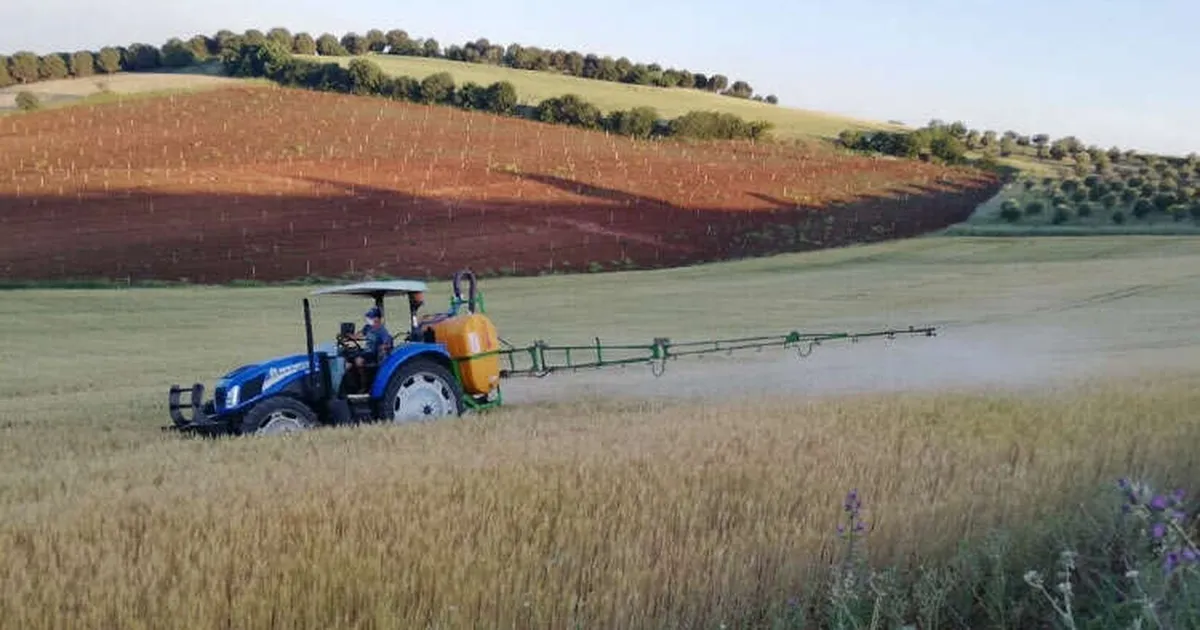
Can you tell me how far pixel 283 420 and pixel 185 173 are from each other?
162 feet

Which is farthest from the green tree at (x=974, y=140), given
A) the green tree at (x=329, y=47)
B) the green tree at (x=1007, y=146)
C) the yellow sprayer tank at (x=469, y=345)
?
the yellow sprayer tank at (x=469, y=345)

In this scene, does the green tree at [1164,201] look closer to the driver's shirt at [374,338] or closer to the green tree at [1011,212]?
the green tree at [1011,212]

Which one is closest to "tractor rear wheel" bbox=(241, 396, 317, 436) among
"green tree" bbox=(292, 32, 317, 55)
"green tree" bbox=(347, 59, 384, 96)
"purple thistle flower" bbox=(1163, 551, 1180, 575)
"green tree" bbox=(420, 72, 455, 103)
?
"purple thistle flower" bbox=(1163, 551, 1180, 575)

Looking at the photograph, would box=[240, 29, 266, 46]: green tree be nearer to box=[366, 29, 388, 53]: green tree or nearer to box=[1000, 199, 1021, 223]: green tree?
box=[366, 29, 388, 53]: green tree

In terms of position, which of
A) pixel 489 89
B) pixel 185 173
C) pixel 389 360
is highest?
pixel 489 89

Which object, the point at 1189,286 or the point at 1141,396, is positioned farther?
the point at 1189,286

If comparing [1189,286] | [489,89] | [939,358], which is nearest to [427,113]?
[489,89]

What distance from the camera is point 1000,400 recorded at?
11523 mm

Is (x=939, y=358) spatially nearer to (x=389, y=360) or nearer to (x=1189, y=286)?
(x=389, y=360)

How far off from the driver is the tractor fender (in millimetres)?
150

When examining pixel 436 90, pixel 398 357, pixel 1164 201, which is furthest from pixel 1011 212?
pixel 436 90

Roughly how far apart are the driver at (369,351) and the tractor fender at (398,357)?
15 centimetres

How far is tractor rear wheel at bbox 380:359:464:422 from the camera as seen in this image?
12297 mm

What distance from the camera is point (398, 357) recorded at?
12.3 metres
